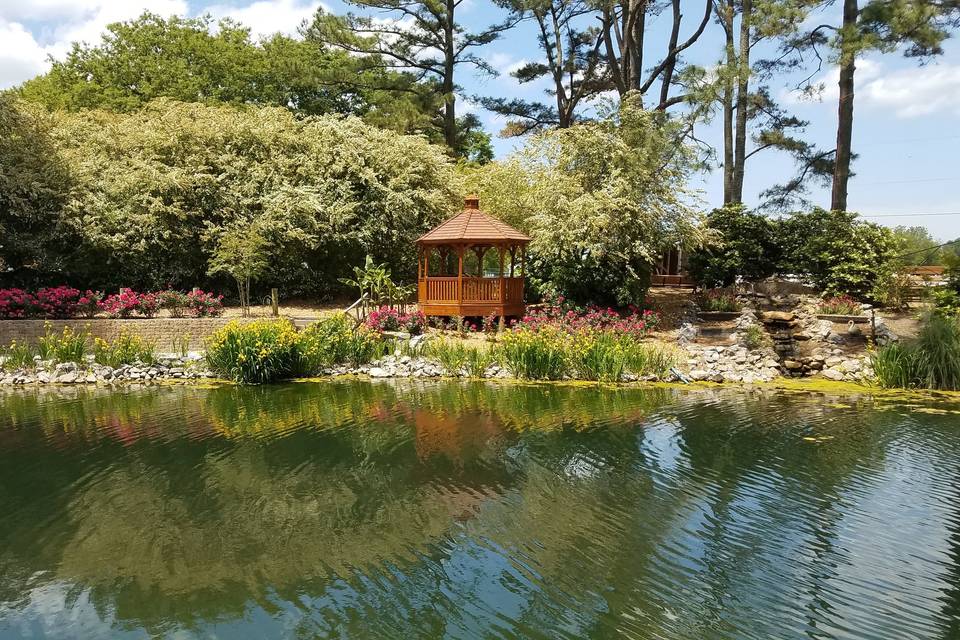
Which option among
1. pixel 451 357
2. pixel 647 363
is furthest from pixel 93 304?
pixel 647 363

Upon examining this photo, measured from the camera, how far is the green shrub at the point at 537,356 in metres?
12.4

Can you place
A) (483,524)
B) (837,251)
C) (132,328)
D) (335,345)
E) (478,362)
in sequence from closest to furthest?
(483,524), (478,362), (335,345), (132,328), (837,251)

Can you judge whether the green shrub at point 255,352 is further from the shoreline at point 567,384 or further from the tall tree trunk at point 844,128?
the tall tree trunk at point 844,128

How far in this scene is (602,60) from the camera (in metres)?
27.4

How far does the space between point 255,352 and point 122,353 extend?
3.00 m

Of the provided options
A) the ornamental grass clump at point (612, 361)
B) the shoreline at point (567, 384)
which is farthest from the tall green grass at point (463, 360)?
the ornamental grass clump at point (612, 361)

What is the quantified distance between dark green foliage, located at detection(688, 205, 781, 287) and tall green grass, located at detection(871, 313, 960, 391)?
7852mm

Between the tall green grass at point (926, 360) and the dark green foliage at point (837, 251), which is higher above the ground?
the dark green foliage at point (837, 251)

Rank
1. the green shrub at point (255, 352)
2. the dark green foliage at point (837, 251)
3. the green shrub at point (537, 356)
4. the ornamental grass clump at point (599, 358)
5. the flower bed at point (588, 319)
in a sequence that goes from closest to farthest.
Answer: the ornamental grass clump at point (599, 358)
the green shrub at point (255, 352)
the green shrub at point (537, 356)
the flower bed at point (588, 319)
the dark green foliage at point (837, 251)

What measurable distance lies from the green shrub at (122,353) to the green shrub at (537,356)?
7.07 metres

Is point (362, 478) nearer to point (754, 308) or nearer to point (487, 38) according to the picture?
point (754, 308)

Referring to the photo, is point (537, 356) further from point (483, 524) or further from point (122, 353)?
point (122, 353)

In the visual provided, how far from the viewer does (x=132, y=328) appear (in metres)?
15.6

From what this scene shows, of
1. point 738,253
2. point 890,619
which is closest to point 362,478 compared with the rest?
point 890,619
